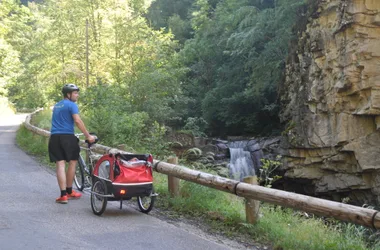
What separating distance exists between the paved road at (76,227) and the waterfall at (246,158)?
51.3 feet

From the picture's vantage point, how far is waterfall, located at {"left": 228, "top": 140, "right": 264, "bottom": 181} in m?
23.6

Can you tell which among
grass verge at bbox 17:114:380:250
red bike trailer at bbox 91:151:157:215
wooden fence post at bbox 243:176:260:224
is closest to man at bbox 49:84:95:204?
red bike trailer at bbox 91:151:157:215

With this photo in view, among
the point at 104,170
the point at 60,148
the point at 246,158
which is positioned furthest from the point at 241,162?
the point at 104,170

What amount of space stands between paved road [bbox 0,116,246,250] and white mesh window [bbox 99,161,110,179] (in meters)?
0.60

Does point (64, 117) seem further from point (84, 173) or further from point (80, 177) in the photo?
point (80, 177)

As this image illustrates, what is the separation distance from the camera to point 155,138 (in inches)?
593

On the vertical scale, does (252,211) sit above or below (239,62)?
below

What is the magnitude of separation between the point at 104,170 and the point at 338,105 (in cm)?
1507

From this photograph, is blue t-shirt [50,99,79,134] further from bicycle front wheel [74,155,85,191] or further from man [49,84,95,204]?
bicycle front wheel [74,155,85,191]

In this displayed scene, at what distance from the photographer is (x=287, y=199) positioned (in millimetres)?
5793

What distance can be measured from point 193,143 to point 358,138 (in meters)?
10.5

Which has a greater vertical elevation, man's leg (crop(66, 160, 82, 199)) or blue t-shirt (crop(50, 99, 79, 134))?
blue t-shirt (crop(50, 99, 79, 134))

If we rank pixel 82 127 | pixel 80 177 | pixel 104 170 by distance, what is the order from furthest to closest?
pixel 80 177, pixel 82 127, pixel 104 170

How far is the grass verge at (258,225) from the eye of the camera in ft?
18.7
